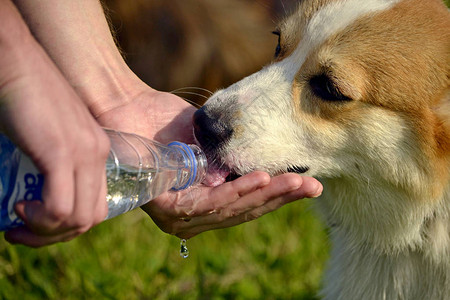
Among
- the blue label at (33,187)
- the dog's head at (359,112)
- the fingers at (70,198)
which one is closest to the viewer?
the fingers at (70,198)

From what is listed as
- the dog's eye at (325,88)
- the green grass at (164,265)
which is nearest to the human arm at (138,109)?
the dog's eye at (325,88)

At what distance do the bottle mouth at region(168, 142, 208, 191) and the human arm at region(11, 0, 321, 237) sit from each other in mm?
39

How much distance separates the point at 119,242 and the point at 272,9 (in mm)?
2001

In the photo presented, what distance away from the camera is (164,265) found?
3.37m

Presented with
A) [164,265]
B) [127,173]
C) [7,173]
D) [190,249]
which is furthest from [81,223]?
[190,249]

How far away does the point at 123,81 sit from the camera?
2.43 metres

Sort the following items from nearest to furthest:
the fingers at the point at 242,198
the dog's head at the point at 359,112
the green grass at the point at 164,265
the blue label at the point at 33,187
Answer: the blue label at the point at 33,187, the fingers at the point at 242,198, the dog's head at the point at 359,112, the green grass at the point at 164,265

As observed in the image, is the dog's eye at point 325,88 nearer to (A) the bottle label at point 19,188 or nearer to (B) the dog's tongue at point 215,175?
(B) the dog's tongue at point 215,175

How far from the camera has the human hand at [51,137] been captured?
1.29 metres

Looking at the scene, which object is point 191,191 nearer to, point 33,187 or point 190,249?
point 33,187

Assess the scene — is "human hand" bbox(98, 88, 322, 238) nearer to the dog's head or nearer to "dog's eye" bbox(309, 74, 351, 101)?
the dog's head

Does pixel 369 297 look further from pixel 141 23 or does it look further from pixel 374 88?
pixel 141 23

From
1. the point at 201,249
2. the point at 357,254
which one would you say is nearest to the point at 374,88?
the point at 357,254

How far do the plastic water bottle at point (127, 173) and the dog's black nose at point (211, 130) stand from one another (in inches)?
2.2
